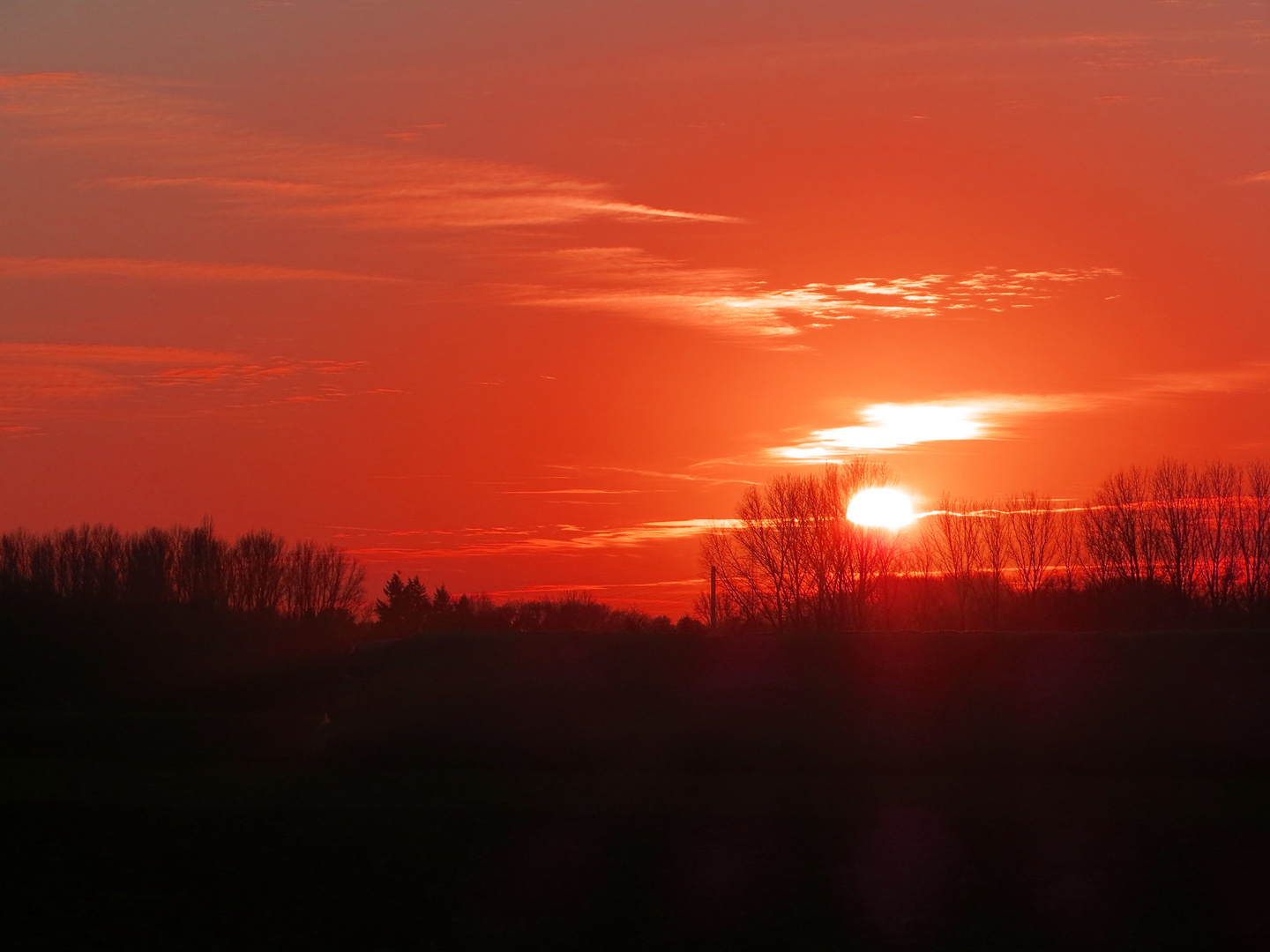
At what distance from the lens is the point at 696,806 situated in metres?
18.0

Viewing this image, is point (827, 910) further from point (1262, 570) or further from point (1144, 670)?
point (1262, 570)

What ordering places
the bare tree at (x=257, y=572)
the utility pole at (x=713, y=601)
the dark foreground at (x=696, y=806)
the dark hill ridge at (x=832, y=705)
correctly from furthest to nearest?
the bare tree at (x=257, y=572) → the utility pole at (x=713, y=601) → the dark hill ridge at (x=832, y=705) → the dark foreground at (x=696, y=806)

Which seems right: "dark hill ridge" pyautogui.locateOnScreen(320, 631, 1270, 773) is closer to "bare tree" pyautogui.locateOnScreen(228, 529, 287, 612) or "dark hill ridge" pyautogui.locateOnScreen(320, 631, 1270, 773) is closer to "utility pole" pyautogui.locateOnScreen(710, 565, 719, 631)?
"utility pole" pyautogui.locateOnScreen(710, 565, 719, 631)

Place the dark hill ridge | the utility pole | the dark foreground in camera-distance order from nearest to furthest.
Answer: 1. the dark foreground
2. the dark hill ridge
3. the utility pole

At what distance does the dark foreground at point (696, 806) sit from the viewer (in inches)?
571

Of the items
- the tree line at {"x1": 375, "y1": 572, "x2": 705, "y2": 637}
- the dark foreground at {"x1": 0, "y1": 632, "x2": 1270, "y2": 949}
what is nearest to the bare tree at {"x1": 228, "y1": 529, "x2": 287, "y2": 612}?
the tree line at {"x1": 375, "y1": 572, "x2": 705, "y2": 637}

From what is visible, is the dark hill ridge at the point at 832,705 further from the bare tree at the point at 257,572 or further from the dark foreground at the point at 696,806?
the bare tree at the point at 257,572

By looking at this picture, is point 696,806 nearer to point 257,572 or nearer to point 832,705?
point 832,705

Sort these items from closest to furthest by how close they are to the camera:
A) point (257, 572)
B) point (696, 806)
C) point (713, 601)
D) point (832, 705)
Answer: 1. point (696, 806)
2. point (832, 705)
3. point (713, 601)
4. point (257, 572)

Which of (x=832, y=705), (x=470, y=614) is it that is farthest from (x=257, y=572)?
(x=832, y=705)

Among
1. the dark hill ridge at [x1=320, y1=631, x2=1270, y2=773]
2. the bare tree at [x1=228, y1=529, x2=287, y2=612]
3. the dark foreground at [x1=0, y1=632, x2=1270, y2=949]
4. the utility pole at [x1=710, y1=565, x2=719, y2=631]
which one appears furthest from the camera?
the bare tree at [x1=228, y1=529, x2=287, y2=612]

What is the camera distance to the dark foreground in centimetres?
1449

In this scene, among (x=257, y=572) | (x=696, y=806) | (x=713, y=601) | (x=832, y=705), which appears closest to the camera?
(x=696, y=806)

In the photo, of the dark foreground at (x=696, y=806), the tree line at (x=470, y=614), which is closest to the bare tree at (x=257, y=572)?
the tree line at (x=470, y=614)
